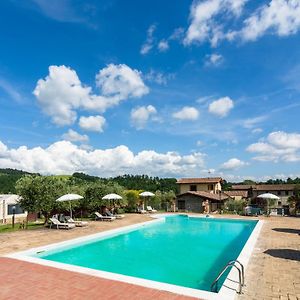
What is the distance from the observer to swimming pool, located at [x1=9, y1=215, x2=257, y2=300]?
10.9m

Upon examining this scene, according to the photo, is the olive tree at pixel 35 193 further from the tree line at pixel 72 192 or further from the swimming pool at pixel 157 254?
the swimming pool at pixel 157 254

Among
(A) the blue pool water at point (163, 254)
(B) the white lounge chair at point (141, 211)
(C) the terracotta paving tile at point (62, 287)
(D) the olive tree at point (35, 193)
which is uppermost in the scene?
(D) the olive tree at point (35, 193)

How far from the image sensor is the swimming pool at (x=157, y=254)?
1089 centimetres

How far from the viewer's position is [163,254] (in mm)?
14133

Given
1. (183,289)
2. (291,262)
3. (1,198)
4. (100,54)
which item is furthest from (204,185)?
(183,289)

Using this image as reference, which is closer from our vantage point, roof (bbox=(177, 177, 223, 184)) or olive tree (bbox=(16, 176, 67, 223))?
olive tree (bbox=(16, 176, 67, 223))

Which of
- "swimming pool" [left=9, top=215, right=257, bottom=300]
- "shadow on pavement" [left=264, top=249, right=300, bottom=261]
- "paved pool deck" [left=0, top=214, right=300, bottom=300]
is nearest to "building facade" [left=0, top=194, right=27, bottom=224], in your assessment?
"swimming pool" [left=9, top=215, right=257, bottom=300]

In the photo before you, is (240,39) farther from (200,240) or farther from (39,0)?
(200,240)

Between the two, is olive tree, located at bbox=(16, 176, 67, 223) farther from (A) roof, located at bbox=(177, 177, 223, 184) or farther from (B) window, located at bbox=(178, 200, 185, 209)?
(A) roof, located at bbox=(177, 177, 223, 184)

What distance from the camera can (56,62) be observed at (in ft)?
61.4

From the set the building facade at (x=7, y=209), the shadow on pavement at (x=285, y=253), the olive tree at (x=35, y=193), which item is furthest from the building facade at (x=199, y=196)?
the shadow on pavement at (x=285, y=253)

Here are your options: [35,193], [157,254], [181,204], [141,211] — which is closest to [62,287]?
[157,254]

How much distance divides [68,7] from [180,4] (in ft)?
17.1

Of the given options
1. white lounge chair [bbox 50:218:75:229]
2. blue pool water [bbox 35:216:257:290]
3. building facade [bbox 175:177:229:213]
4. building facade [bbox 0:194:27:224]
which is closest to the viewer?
blue pool water [bbox 35:216:257:290]
